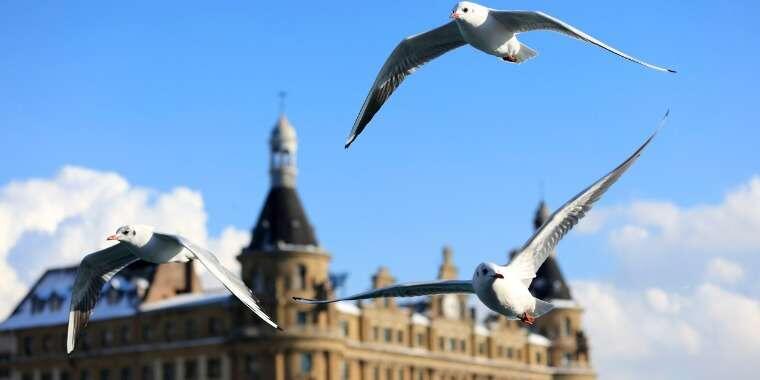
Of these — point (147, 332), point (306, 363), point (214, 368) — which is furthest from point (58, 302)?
point (306, 363)

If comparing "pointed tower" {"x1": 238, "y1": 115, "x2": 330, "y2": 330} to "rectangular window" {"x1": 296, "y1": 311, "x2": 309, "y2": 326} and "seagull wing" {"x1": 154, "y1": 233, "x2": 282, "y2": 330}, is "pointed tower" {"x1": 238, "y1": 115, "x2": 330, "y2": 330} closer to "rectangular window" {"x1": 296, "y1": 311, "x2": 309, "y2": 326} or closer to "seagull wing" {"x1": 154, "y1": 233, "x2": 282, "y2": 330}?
"rectangular window" {"x1": 296, "y1": 311, "x2": 309, "y2": 326}

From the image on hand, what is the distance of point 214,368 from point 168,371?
17.6 ft

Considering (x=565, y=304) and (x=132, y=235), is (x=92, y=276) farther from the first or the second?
(x=565, y=304)

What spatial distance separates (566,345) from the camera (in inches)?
5522

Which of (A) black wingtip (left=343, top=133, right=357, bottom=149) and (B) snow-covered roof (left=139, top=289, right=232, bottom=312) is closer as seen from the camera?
(A) black wingtip (left=343, top=133, right=357, bottom=149)

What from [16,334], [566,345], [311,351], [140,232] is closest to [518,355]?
[566,345]

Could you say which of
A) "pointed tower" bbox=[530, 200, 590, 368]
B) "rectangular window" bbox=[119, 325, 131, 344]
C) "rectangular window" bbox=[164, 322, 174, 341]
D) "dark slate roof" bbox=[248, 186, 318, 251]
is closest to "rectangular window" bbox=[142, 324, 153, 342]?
"rectangular window" bbox=[164, 322, 174, 341]

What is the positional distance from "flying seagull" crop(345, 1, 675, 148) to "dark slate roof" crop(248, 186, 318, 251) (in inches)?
3106

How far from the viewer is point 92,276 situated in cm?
2866

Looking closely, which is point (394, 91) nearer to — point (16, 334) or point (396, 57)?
point (396, 57)

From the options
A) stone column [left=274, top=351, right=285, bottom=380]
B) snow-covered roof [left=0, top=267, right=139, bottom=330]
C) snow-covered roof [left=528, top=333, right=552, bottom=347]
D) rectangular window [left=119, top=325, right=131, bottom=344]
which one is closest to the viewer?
stone column [left=274, top=351, right=285, bottom=380]

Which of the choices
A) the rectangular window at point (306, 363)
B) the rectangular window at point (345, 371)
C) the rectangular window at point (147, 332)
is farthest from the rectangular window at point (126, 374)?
the rectangular window at point (345, 371)

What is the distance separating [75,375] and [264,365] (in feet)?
68.3

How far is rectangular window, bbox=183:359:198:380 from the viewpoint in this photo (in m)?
109
